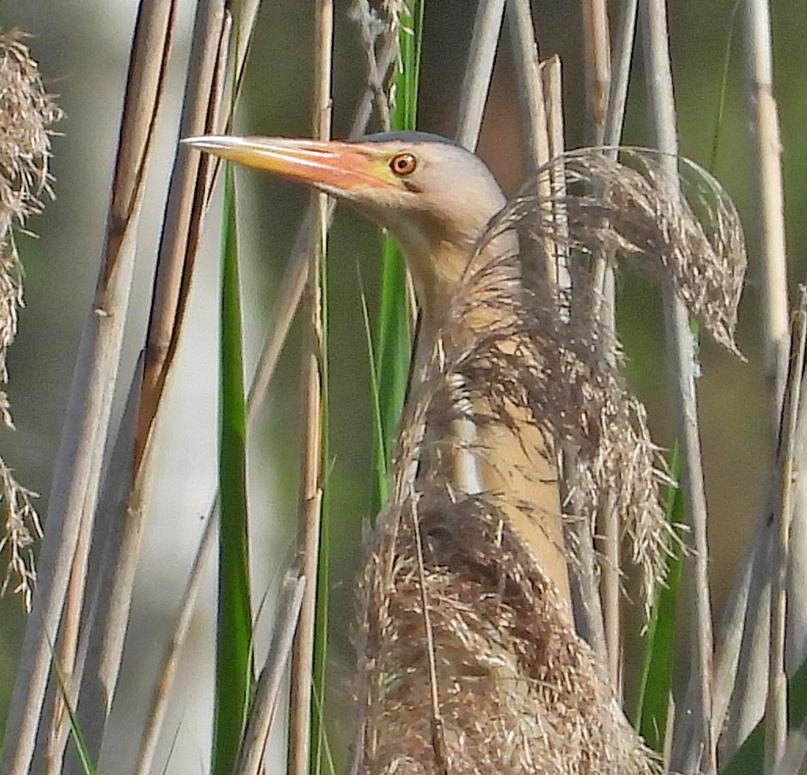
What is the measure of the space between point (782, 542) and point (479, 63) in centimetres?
30

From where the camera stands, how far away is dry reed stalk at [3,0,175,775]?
719 millimetres

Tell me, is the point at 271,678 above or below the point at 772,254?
below

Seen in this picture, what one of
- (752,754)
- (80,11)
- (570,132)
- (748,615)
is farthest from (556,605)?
(570,132)

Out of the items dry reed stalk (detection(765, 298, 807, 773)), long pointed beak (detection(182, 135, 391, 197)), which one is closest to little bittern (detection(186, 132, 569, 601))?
long pointed beak (detection(182, 135, 391, 197))

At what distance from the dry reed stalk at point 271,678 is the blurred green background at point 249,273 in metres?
0.33

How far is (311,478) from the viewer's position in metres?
0.78

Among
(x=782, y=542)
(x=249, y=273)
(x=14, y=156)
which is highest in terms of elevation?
(x=249, y=273)

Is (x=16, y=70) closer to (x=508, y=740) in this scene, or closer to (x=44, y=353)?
(x=508, y=740)

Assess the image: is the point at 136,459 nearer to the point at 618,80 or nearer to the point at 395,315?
the point at 395,315

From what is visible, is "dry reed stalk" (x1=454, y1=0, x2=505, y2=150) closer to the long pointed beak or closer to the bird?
the long pointed beak

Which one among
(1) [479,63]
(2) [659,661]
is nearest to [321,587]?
(2) [659,661]

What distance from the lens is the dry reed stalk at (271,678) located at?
69 centimetres

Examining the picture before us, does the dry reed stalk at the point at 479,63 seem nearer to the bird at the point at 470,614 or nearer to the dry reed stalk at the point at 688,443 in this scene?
the dry reed stalk at the point at 688,443

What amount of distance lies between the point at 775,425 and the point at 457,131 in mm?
239
